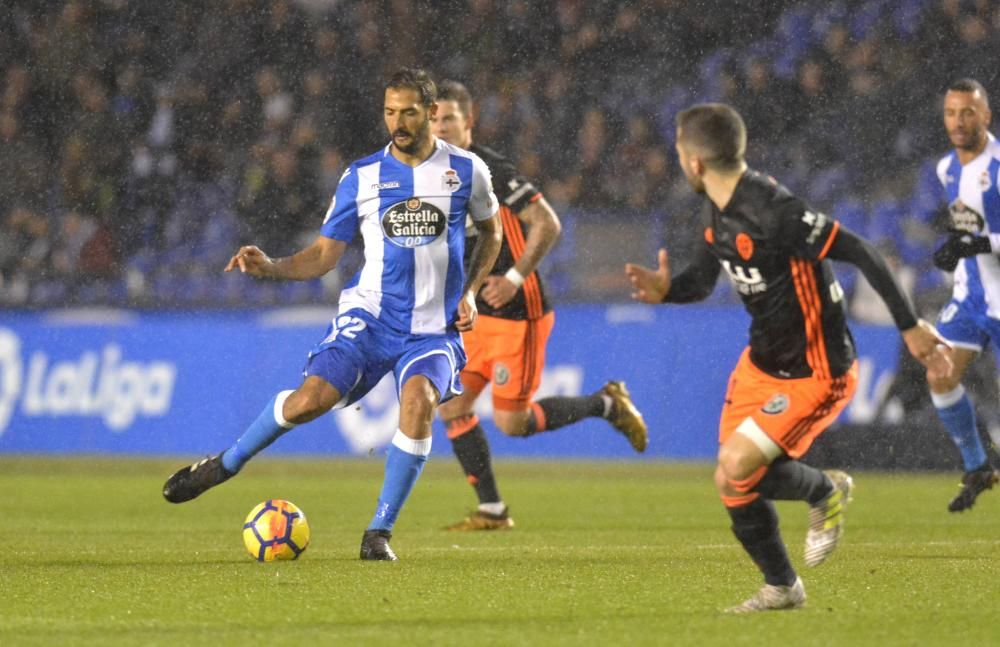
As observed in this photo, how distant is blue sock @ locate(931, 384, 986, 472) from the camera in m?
9.02

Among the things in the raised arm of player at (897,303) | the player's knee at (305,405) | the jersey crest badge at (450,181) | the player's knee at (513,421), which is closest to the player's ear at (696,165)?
the raised arm of player at (897,303)

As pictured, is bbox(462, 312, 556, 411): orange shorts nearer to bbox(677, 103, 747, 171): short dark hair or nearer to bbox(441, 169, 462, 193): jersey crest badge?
bbox(441, 169, 462, 193): jersey crest badge

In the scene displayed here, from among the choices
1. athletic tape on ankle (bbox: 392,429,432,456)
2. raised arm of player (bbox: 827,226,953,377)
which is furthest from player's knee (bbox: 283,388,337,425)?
raised arm of player (bbox: 827,226,953,377)

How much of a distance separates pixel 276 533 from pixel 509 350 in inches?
106

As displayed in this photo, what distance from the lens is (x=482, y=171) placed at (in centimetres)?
760

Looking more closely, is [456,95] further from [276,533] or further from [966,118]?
[276,533]

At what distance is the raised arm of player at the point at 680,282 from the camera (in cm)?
566

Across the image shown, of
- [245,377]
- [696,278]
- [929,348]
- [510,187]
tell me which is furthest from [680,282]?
[245,377]

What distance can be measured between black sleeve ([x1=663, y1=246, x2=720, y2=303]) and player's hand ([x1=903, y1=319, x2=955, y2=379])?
81 cm

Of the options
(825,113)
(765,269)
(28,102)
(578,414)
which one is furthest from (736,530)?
(28,102)

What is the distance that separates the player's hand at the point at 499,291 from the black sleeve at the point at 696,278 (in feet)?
8.15

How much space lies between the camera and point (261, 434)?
23.8ft

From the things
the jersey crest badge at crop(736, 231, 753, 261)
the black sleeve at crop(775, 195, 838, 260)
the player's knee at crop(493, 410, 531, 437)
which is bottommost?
the player's knee at crop(493, 410, 531, 437)

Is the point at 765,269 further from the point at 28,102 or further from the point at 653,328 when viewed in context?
the point at 28,102
